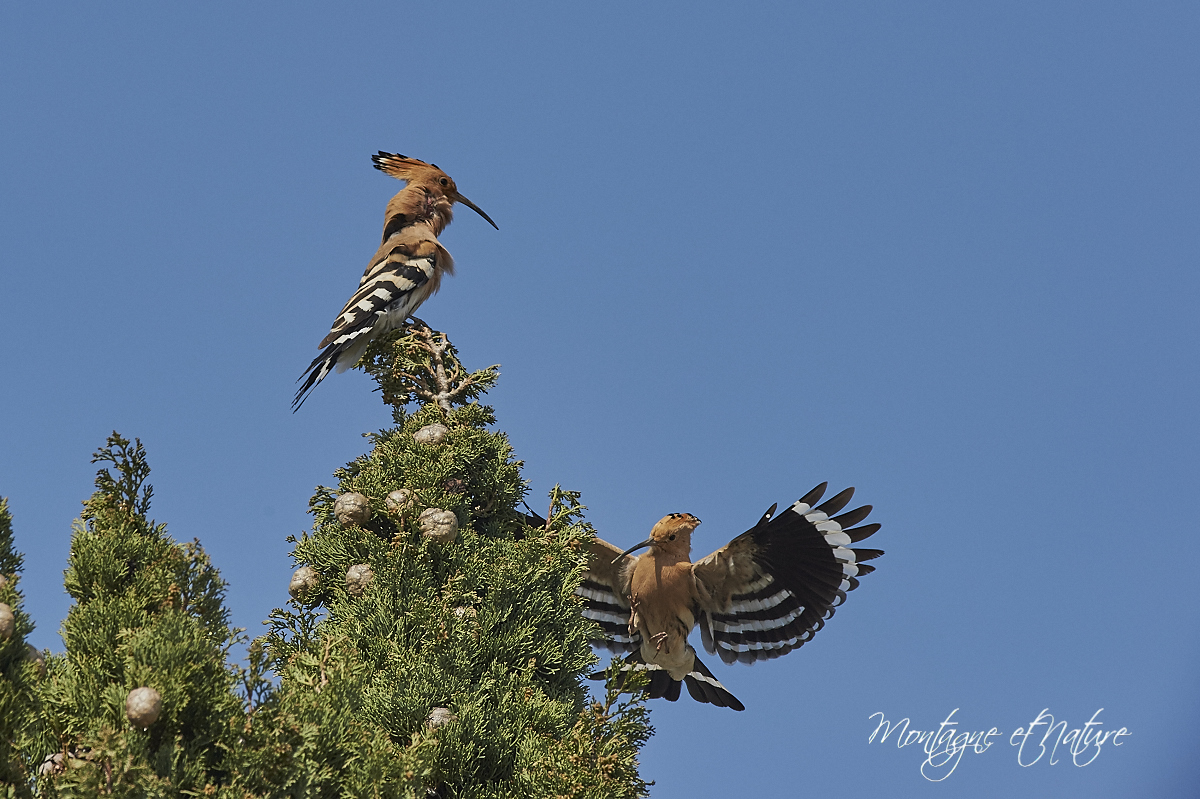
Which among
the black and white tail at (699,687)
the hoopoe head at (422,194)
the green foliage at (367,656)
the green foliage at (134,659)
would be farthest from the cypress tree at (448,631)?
the hoopoe head at (422,194)

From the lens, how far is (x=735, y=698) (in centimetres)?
567

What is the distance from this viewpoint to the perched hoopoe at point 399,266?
208 inches

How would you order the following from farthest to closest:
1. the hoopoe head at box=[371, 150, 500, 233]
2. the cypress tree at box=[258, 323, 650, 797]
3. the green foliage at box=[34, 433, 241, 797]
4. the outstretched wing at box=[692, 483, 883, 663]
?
the hoopoe head at box=[371, 150, 500, 233], the outstretched wing at box=[692, 483, 883, 663], the cypress tree at box=[258, 323, 650, 797], the green foliage at box=[34, 433, 241, 797]

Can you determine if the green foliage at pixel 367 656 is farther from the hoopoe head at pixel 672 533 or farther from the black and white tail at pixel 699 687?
the black and white tail at pixel 699 687

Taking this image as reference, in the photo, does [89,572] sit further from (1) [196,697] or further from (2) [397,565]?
(2) [397,565]

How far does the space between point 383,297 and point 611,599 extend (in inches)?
77.2

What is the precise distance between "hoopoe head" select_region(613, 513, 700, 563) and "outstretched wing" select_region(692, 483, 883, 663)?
0.36 meters

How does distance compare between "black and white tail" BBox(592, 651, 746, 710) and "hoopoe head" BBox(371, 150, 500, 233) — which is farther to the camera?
"hoopoe head" BBox(371, 150, 500, 233)

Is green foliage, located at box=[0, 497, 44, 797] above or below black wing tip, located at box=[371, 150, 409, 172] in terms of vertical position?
below

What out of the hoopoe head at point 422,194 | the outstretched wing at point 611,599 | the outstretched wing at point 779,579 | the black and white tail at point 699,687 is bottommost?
the black and white tail at point 699,687

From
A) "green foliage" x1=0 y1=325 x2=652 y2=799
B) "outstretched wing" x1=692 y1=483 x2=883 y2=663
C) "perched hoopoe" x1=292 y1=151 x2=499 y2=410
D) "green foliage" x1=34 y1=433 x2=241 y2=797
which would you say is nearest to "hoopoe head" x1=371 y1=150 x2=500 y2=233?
"perched hoopoe" x1=292 y1=151 x2=499 y2=410

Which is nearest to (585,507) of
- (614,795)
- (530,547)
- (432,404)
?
(530,547)

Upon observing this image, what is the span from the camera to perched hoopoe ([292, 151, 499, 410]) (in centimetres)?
528

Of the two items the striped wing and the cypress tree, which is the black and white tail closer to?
the cypress tree
